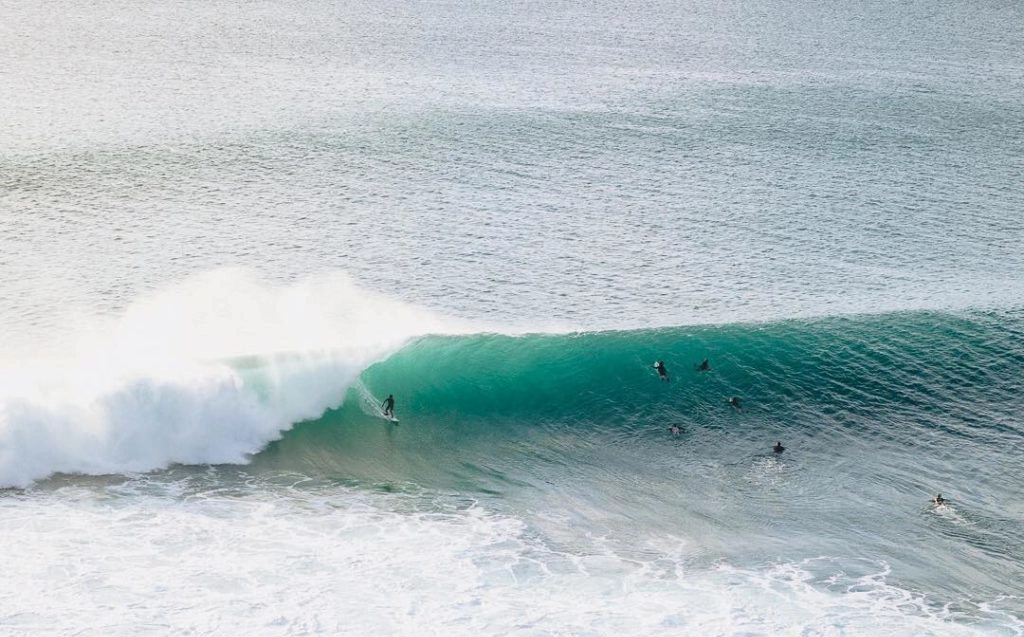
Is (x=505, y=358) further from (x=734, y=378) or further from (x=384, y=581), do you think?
(x=384, y=581)

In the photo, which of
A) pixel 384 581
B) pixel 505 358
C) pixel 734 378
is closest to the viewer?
pixel 384 581

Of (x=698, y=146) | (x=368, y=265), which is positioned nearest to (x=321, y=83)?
(x=698, y=146)

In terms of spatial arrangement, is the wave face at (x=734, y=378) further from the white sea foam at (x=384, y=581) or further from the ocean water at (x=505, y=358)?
the white sea foam at (x=384, y=581)

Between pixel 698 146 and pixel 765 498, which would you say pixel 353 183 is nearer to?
pixel 698 146

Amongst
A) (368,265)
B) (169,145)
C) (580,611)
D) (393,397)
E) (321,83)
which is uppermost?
(321,83)

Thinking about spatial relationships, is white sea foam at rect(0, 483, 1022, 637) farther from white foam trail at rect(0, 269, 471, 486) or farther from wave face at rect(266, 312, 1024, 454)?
wave face at rect(266, 312, 1024, 454)

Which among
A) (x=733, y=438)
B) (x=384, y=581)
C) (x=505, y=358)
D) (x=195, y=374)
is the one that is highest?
(x=505, y=358)

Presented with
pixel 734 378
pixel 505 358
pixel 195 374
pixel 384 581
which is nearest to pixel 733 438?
pixel 734 378
